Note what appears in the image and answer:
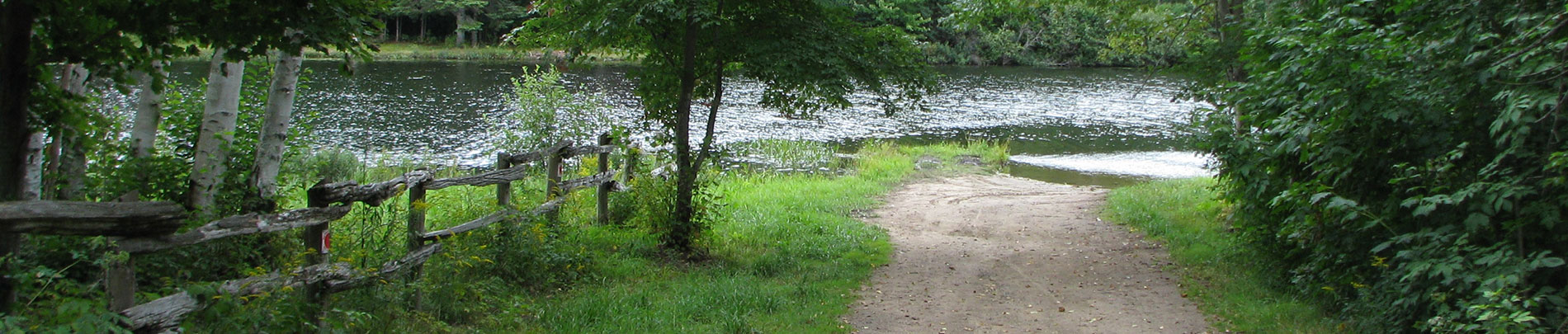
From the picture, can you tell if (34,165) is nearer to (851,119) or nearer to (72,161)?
(72,161)

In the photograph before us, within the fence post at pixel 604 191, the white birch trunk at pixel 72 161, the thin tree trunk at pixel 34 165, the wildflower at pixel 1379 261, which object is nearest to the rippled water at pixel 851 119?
the fence post at pixel 604 191

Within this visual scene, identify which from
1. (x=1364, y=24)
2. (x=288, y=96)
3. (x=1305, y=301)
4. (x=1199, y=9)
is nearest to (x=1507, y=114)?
(x=1364, y=24)

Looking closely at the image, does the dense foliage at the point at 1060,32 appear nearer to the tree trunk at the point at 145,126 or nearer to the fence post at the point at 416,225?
the fence post at the point at 416,225

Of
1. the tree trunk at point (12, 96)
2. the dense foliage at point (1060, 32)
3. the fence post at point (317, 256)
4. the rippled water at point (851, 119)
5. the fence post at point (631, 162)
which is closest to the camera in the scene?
the tree trunk at point (12, 96)

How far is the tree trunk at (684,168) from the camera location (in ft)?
30.9

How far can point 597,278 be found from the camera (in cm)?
845

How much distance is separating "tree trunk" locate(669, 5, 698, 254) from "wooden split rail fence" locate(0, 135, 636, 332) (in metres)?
1.15

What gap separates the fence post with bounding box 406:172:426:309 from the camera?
6645 mm

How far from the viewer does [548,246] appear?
8273 mm

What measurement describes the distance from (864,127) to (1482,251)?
27.1 meters

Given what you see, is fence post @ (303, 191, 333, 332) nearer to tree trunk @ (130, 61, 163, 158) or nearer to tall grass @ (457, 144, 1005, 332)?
tall grass @ (457, 144, 1005, 332)

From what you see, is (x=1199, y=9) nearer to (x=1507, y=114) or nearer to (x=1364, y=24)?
(x=1364, y=24)

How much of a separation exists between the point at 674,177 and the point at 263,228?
14.6 feet

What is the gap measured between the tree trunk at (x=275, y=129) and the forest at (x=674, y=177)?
1 cm
